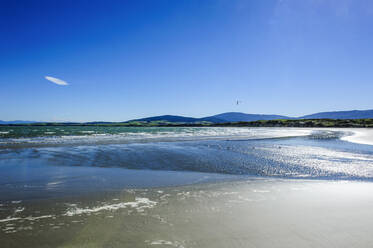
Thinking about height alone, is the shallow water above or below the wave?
below

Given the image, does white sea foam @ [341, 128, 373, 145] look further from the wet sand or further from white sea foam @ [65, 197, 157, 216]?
white sea foam @ [65, 197, 157, 216]

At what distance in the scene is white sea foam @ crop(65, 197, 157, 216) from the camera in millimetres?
5571

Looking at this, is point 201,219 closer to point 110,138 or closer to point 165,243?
point 165,243

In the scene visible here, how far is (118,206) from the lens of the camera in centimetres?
598

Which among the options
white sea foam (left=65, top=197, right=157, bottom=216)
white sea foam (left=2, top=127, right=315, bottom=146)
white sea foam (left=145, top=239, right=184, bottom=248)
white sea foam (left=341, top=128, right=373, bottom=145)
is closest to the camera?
white sea foam (left=145, top=239, right=184, bottom=248)

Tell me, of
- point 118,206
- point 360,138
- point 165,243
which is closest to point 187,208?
point 165,243

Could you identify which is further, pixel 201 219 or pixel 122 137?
pixel 122 137

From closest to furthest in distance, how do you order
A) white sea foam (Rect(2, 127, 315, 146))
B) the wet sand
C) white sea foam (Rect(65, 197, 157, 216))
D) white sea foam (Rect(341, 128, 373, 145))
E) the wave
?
the wet sand
white sea foam (Rect(65, 197, 157, 216))
the wave
white sea foam (Rect(341, 128, 373, 145))
white sea foam (Rect(2, 127, 315, 146))

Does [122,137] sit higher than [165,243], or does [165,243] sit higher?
[122,137]

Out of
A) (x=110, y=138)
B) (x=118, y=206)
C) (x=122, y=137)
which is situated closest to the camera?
(x=118, y=206)

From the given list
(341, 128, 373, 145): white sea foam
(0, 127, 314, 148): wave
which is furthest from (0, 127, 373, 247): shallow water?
(341, 128, 373, 145): white sea foam

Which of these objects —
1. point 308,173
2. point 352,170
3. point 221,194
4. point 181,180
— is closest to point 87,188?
point 181,180

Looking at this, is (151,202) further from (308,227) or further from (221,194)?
(308,227)

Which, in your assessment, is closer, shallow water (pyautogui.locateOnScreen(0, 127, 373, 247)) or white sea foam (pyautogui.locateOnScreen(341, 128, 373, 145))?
shallow water (pyautogui.locateOnScreen(0, 127, 373, 247))
